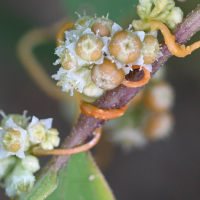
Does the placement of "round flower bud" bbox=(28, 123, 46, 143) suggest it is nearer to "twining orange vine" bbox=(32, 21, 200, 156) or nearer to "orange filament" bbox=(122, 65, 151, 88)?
"twining orange vine" bbox=(32, 21, 200, 156)

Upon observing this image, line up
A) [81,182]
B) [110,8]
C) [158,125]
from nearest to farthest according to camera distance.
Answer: [81,182] < [110,8] < [158,125]

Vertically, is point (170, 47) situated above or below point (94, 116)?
above

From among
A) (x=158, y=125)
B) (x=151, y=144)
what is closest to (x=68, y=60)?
(x=158, y=125)

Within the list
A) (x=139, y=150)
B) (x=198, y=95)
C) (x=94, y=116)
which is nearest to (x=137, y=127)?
(x=139, y=150)

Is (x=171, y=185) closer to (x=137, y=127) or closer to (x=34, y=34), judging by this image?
(x=137, y=127)

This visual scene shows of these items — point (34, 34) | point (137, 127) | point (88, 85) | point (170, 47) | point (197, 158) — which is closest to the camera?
point (170, 47)

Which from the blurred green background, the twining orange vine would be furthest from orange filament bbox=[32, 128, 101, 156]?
the blurred green background

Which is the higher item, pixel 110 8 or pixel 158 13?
pixel 158 13

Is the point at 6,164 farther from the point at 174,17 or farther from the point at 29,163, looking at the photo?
the point at 174,17
